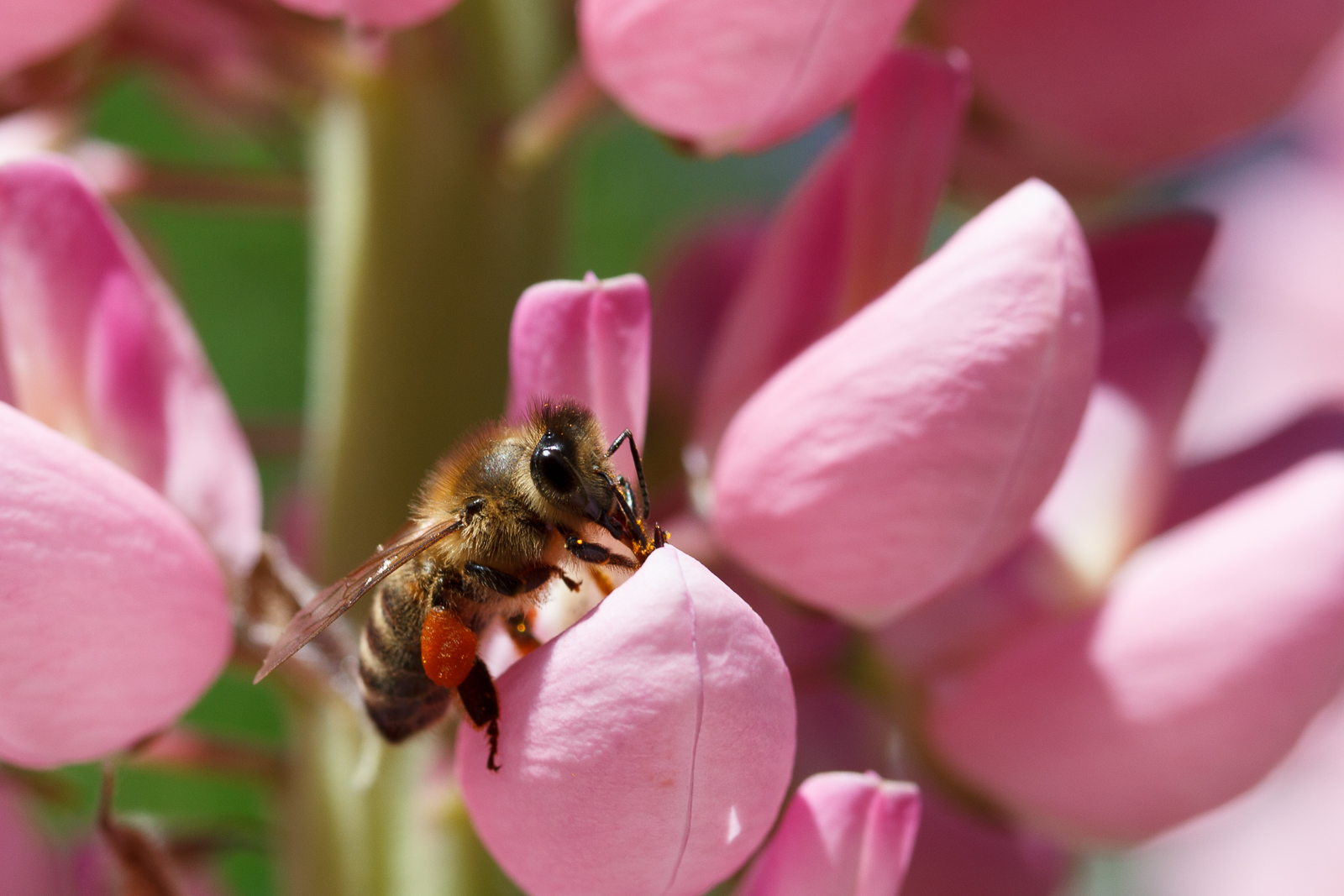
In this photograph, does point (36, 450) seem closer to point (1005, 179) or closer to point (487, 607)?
point (487, 607)

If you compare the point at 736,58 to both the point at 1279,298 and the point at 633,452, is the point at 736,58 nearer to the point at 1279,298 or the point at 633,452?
the point at 633,452

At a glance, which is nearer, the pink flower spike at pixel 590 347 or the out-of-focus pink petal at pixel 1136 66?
the pink flower spike at pixel 590 347

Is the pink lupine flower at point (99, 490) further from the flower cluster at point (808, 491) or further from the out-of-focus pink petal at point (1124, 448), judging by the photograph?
the out-of-focus pink petal at point (1124, 448)

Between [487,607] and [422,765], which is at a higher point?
[487,607]

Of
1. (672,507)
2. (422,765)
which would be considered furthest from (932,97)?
(422,765)

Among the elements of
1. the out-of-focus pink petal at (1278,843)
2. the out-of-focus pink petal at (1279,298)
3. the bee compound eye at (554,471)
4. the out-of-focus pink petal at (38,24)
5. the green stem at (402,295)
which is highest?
the out-of-focus pink petal at (38,24)

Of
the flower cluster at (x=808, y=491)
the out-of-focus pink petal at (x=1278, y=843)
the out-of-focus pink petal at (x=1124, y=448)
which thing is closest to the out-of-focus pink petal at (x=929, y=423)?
the flower cluster at (x=808, y=491)
